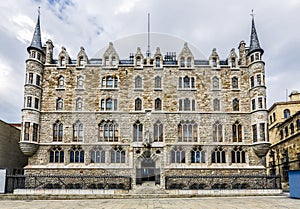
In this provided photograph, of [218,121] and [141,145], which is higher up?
[218,121]

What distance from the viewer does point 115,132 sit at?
31.6m

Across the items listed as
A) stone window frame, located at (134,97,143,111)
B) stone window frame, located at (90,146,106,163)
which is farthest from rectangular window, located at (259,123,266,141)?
stone window frame, located at (90,146,106,163)

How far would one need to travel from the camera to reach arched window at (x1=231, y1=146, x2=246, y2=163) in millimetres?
31422

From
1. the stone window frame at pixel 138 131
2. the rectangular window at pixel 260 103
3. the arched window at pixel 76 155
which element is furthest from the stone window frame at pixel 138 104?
the rectangular window at pixel 260 103

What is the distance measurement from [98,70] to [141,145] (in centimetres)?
1028

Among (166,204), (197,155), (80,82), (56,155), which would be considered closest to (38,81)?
(80,82)

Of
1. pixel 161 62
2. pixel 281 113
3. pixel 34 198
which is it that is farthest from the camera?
pixel 281 113

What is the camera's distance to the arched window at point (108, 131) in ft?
103

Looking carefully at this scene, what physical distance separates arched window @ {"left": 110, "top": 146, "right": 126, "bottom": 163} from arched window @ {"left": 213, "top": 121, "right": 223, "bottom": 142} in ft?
32.3

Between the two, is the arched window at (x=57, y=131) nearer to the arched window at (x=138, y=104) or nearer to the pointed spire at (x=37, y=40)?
the arched window at (x=138, y=104)

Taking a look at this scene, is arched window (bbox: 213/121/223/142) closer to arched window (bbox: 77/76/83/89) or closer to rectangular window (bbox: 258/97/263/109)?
rectangular window (bbox: 258/97/263/109)

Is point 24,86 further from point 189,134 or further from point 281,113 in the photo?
point 281,113

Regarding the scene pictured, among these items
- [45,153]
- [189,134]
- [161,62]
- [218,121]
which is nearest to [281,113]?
[218,121]

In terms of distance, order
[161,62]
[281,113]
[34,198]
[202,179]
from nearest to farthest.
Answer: [34,198], [202,179], [161,62], [281,113]
